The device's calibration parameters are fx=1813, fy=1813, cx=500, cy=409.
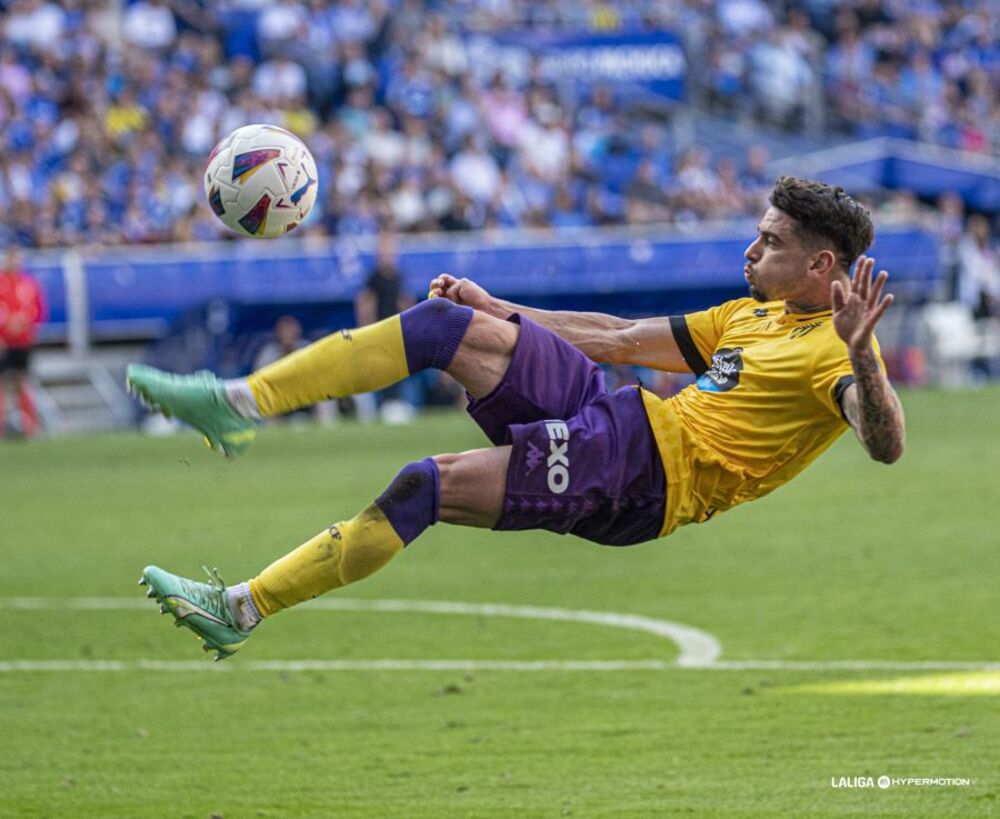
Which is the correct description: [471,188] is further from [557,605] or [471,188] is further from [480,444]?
[557,605]

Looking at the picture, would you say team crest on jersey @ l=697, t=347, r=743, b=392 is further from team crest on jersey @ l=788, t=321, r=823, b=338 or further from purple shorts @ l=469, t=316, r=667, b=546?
purple shorts @ l=469, t=316, r=667, b=546

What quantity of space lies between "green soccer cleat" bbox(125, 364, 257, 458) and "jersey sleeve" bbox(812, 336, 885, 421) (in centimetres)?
217

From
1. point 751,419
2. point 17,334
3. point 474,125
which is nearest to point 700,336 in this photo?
point 751,419

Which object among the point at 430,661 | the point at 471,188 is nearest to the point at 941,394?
the point at 471,188

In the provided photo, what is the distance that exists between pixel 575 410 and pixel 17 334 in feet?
56.7

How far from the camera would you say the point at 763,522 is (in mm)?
15906

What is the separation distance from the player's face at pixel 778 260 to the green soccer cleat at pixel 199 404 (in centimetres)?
216

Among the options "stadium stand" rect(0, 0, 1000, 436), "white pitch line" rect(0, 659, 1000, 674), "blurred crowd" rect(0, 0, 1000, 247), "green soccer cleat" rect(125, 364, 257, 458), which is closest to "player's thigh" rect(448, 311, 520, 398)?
"green soccer cleat" rect(125, 364, 257, 458)

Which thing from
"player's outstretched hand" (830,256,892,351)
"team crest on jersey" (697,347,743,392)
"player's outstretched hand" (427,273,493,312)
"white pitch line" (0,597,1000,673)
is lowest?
"white pitch line" (0,597,1000,673)

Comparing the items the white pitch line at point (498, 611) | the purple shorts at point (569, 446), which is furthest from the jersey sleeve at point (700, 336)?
the white pitch line at point (498, 611)

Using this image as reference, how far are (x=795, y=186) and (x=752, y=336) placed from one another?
673mm

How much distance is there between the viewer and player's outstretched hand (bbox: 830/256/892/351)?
253 inches

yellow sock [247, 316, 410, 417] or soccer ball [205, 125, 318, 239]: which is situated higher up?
soccer ball [205, 125, 318, 239]

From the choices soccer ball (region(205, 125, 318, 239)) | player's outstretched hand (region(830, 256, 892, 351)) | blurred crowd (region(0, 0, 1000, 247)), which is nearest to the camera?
player's outstretched hand (region(830, 256, 892, 351))
